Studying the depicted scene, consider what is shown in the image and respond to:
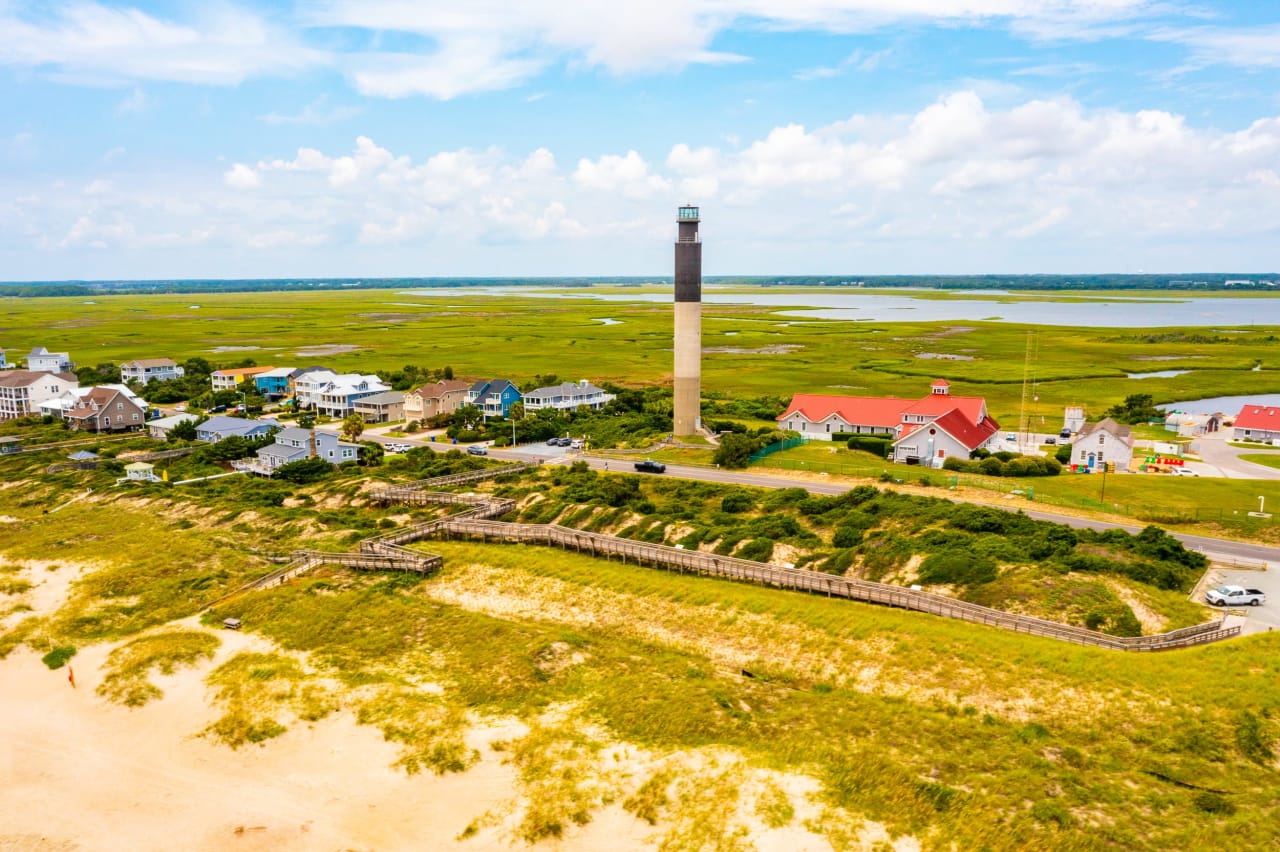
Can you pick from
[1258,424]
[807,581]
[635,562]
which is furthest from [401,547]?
[1258,424]

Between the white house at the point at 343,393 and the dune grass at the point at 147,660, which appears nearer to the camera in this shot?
the dune grass at the point at 147,660

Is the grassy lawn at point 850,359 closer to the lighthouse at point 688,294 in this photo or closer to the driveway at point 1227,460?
the driveway at point 1227,460

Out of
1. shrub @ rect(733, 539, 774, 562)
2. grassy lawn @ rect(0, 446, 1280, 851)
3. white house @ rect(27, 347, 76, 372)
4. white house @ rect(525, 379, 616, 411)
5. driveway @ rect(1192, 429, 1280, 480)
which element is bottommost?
grassy lawn @ rect(0, 446, 1280, 851)

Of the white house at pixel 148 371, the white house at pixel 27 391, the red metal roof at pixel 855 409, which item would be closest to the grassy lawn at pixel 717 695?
the red metal roof at pixel 855 409

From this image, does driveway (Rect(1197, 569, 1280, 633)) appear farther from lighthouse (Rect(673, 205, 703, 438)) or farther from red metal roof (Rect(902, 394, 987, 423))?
lighthouse (Rect(673, 205, 703, 438))

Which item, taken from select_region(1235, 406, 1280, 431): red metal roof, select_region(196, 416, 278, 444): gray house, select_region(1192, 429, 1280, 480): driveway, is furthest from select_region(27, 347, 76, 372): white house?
select_region(1235, 406, 1280, 431): red metal roof

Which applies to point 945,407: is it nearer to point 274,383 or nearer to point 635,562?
point 635,562
